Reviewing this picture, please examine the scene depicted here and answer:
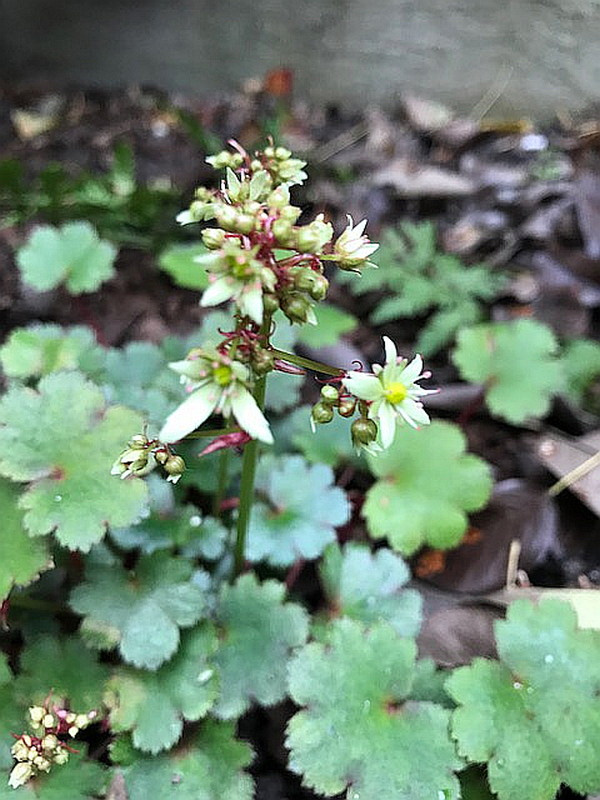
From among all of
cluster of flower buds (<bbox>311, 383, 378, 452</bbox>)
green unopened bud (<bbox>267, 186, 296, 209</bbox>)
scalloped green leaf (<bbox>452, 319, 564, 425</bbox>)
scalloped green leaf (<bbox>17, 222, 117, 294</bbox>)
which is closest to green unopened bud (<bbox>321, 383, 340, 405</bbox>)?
cluster of flower buds (<bbox>311, 383, 378, 452</bbox>)

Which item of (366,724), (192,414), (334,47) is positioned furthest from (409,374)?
(334,47)

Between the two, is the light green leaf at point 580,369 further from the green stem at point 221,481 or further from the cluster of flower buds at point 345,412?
the cluster of flower buds at point 345,412

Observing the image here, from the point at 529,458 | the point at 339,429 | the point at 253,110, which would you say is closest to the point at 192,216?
the point at 339,429

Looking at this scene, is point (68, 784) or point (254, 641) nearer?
point (68, 784)

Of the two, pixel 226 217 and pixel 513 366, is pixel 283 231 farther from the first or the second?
pixel 513 366

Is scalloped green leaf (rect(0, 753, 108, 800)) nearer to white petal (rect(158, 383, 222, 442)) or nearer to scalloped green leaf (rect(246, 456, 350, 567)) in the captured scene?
scalloped green leaf (rect(246, 456, 350, 567))

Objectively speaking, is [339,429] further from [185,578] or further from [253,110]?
[253,110]
